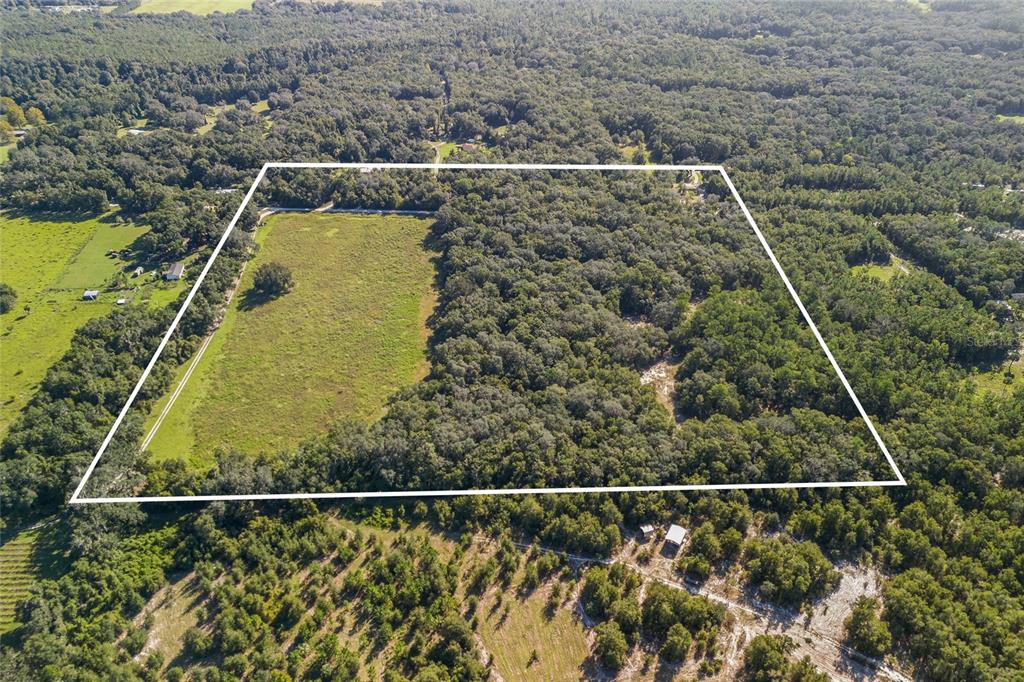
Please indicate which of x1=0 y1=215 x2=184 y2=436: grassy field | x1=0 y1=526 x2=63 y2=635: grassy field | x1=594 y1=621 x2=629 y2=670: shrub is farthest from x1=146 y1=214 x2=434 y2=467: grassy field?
x1=594 y1=621 x2=629 y2=670: shrub

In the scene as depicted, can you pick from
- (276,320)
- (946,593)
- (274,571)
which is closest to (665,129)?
(276,320)

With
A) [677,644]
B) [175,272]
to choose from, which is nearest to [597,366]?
[677,644]

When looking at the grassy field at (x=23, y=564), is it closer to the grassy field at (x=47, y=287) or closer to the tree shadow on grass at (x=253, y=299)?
the grassy field at (x=47, y=287)

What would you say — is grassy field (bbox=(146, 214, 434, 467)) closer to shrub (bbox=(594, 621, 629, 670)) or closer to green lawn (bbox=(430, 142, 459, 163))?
green lawn (bbox=(430, 142, 459, 163))

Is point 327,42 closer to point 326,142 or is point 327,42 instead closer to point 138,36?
point 138,36

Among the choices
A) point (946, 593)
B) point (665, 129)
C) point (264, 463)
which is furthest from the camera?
point (665, 129)
